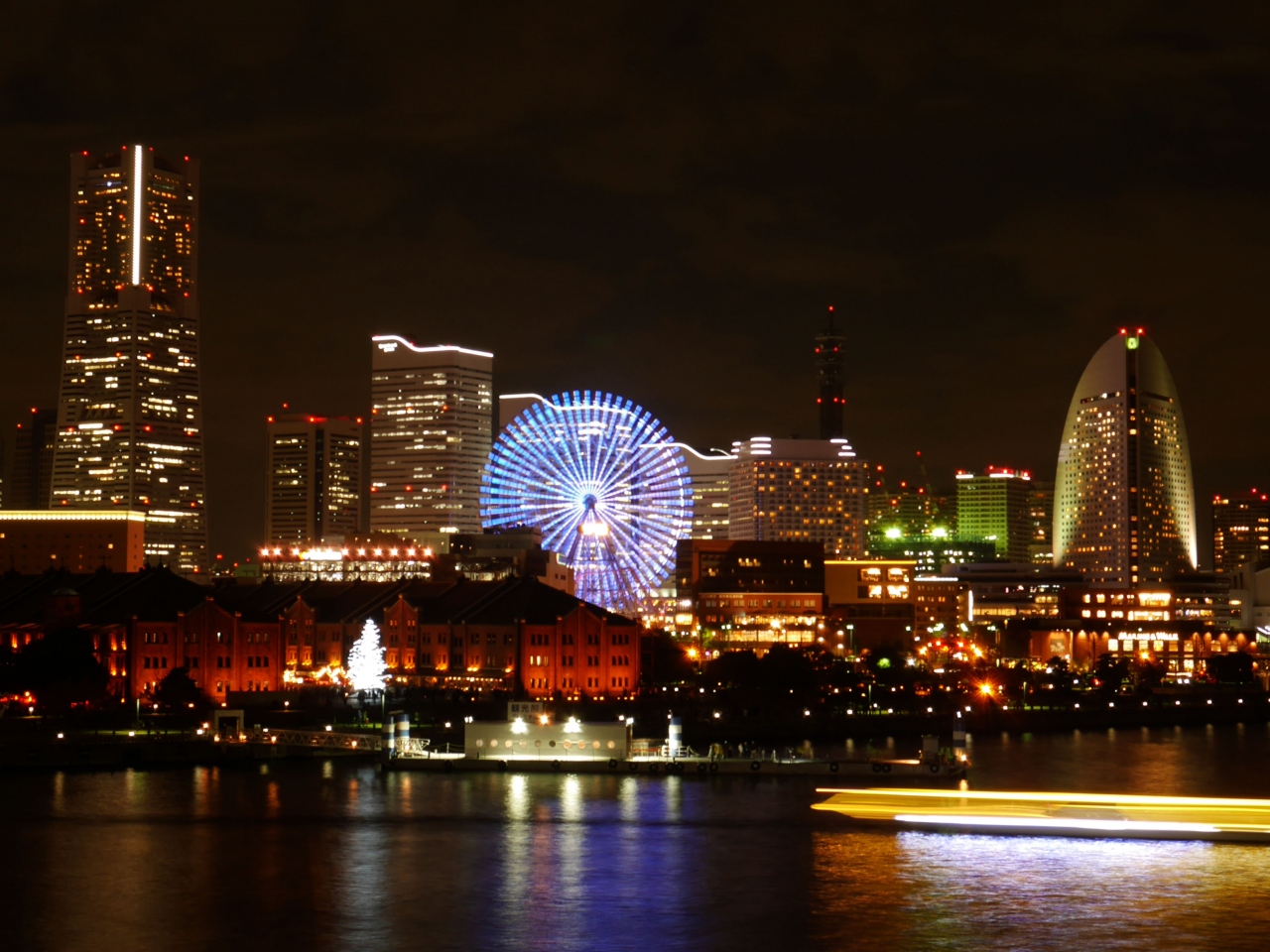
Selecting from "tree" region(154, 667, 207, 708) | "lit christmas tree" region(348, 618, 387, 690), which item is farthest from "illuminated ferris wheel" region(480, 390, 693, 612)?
"tree" region(154, 667, 207, 708)

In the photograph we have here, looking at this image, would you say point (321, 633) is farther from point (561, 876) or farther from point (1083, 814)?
point (1083, 814)

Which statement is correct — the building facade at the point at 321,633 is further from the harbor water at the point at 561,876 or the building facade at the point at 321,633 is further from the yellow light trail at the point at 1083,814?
the yellow light trail at the point at 1083,814

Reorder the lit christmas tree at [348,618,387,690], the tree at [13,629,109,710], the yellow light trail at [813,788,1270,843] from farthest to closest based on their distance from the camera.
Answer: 1. the lit christmas tree at [348,618,387,690]
2. the tree at [13,629,109,710]
3. the yellow light trail at [813,788,1270,843]

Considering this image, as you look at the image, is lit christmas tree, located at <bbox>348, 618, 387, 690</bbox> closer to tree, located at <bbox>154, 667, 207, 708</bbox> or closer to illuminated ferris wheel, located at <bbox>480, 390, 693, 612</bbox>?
tree, located at <bbox>154, 667, 207, 708</bbox>

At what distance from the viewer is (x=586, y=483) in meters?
141

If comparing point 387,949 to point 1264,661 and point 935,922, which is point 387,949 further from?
point 1264,661

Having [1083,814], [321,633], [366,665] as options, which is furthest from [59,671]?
[1083,814]

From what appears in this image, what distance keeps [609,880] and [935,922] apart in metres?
11.0

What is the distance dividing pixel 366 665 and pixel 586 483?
30476mm

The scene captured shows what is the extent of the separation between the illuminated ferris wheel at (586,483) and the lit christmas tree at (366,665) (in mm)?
25326

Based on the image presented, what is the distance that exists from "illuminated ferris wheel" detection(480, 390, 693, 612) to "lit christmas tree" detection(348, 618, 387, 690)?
2533 cm

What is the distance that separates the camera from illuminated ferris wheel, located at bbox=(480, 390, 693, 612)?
14125 centimetres

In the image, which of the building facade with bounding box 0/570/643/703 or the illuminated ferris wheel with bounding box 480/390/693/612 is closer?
the building facade with bounding box 0/570/643/703

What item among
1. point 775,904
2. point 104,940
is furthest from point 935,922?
point 104,940
